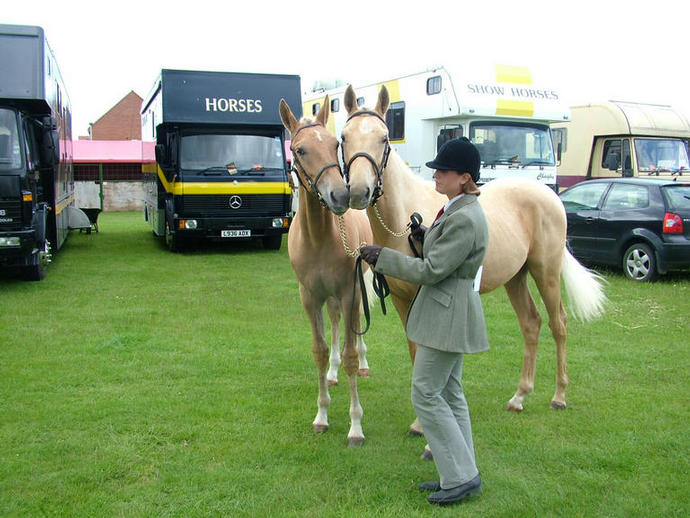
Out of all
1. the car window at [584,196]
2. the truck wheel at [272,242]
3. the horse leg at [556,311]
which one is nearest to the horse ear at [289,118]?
the horse leg at [556,311]

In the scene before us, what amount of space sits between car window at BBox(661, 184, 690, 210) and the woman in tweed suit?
26.1 feet

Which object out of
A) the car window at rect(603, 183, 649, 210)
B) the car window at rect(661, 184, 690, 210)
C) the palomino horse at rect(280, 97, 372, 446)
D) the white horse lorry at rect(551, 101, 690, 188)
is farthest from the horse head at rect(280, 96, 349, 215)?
the white horse lorry at rect(551, 101, 690, 188)

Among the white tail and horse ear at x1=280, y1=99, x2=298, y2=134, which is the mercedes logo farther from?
horse ear at x1=280, y1=99, x2=298, y2=134

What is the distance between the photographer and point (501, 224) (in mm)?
4730

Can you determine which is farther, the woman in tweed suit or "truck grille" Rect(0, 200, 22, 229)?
"truck grille" Rect(0, 200, 22, 229)

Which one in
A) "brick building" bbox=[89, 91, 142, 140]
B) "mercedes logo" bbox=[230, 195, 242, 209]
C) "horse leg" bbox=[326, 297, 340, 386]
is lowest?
"horse leg" bbox=[326, 297, 340, 386]

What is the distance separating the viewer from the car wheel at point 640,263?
9.88 m

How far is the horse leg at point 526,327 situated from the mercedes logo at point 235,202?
8.98 m

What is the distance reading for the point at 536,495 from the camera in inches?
140

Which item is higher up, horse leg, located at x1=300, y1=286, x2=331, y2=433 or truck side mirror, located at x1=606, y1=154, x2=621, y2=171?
truck side mirror, located at x1=606, y1=154, x2=621, y2=171

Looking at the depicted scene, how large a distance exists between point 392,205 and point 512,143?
10.1 metres

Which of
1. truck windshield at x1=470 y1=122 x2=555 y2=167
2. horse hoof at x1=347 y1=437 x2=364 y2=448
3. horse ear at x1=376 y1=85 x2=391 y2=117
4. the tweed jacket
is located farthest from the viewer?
truck windshield at x1=470 y1=122 x2=555 y2=167

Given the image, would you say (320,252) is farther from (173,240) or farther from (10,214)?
(173,240)

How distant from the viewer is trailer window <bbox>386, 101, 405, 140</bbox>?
14.4 meters
